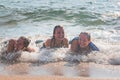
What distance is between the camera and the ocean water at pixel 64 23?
698 centimetres

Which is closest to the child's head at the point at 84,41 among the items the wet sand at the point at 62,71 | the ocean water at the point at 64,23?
the ocean water at the point at 64,23

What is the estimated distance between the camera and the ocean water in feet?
22.9

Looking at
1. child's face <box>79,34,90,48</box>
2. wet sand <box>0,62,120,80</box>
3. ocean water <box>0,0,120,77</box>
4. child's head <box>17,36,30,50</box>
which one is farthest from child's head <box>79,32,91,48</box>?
child's head <box>17,36,30,50</box>

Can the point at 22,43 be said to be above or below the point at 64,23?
below

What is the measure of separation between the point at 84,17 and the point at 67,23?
1.09 meters

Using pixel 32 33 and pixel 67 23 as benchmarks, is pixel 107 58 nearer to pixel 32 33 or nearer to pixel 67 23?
pixel 32 33

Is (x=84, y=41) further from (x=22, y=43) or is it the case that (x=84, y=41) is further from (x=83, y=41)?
(x=22, y=43)

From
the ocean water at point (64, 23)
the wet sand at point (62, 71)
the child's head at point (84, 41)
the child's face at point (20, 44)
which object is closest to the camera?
the wet sand at point (62, 71)

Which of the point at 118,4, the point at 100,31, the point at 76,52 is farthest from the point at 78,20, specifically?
the point at 76,52

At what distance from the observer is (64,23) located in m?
12.4

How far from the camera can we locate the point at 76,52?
23.8 ft

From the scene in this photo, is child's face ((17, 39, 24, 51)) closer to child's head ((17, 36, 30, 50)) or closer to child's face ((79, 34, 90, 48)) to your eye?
child's head ((17, 36, 30, 50))

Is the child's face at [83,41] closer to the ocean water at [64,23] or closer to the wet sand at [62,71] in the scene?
the ocean water at [64,23]

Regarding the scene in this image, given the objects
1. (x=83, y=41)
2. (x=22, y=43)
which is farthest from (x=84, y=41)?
(x=22, y=43)
